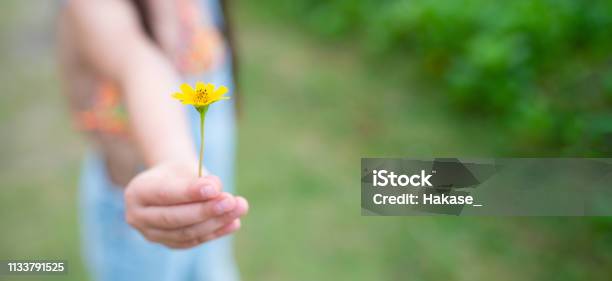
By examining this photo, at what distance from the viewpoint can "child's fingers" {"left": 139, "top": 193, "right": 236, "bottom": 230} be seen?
1.24 ft

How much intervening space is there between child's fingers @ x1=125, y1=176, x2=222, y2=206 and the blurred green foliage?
0.85 m

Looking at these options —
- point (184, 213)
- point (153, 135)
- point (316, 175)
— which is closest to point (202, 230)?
point (184, 213)

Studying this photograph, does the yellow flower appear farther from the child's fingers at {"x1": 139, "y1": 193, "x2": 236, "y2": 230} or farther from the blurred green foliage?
the blurred green foliage

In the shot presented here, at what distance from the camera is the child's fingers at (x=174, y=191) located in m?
0.37

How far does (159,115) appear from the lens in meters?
0.53

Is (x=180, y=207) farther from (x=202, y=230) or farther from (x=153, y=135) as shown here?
(x=153, y=135)

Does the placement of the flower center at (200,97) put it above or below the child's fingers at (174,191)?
above

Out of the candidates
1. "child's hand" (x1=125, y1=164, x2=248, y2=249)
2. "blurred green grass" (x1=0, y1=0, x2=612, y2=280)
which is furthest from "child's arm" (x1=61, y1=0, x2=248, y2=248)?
"blurred green grass" (x1=0, y1=0, x2=612, y2=280)

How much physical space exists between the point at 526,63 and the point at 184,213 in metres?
1.15

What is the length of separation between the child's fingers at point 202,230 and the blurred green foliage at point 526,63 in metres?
0.82

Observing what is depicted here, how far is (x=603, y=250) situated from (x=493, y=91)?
0.43 m

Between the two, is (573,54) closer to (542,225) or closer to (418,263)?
(542,225)

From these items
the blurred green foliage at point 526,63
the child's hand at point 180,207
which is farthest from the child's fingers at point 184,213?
the blurred green foliage at point 526,63

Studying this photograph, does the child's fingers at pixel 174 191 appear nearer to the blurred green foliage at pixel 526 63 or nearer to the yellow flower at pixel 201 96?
the yellow flower at pixel 201 96
